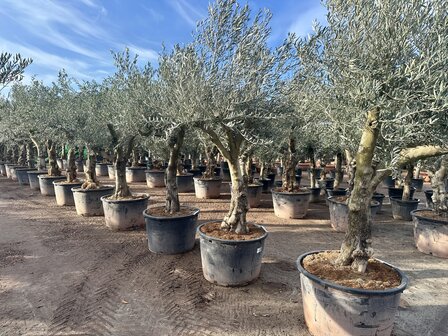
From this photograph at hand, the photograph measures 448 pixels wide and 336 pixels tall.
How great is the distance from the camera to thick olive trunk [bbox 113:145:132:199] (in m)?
8.59

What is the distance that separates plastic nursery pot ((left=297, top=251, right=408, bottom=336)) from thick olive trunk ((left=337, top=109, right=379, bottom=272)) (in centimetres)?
58

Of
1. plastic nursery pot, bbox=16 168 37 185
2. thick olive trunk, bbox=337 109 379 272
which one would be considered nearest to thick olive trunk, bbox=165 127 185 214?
thick olive trunk, bbox=337 109 379 272

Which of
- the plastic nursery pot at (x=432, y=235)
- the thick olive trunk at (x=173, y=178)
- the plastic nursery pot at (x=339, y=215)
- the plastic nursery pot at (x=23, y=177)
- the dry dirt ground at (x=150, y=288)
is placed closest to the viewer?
the dry dirt ground at (x=150, y=288)

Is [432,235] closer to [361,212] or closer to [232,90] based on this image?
[361,212]

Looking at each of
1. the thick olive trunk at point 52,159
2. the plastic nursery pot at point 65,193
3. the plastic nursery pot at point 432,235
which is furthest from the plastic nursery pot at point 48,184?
the plastic nursery pot at point 432,235

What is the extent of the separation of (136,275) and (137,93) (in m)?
4.00

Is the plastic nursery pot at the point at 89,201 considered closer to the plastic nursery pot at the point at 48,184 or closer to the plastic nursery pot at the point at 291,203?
the plastic nursery pot at the point at 48,184

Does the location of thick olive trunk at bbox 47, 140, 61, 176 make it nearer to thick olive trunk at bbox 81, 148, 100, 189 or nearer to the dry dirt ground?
thick olive trunk at bbox 81, 148, 100, 189

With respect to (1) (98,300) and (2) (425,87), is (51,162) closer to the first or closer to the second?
(1) (98,300)

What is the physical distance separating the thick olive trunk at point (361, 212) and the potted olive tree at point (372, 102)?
0.5 inches

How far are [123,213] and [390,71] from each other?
715 cm

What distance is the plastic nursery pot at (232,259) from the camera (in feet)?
16.5

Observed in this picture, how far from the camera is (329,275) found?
3848 mm

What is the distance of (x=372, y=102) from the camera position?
336cm
